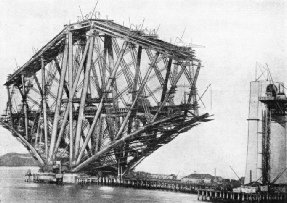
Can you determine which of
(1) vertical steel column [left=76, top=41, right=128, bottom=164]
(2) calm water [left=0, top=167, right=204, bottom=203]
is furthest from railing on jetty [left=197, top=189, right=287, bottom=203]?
(1) vertical steel column [left=76, top=41, right=128, bottom=164]

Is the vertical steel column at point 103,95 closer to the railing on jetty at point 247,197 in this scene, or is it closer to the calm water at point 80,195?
the calm water at point 80,195

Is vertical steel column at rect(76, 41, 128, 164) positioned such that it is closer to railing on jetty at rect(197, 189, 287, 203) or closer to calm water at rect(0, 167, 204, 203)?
calm water at rect(0, 167, 204, 203)

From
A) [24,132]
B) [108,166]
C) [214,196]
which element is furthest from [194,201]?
[24,132]

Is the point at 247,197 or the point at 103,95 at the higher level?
the point at 103,95

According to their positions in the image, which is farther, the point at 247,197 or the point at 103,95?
the point at 103,95

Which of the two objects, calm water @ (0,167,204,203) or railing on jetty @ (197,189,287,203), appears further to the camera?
calm water @ (0,167,204,203)

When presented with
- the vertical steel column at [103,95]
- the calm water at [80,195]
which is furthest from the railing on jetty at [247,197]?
the vertical steel column at [103,95]

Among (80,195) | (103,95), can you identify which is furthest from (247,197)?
(103,95)

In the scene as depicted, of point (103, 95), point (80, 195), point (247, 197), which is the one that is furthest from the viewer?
point (103, 95)

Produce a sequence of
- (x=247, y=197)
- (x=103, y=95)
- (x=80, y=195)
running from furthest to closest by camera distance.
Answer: (x=103, y=95)
(x=80, y=195)
(x=247, y=197)

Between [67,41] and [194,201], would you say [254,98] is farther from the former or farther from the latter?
[67,41]

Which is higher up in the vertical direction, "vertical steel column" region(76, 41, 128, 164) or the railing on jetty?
"vertical steel column" region(76, 41, 128, 164)

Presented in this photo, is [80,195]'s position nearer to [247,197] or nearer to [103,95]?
[103,95]
